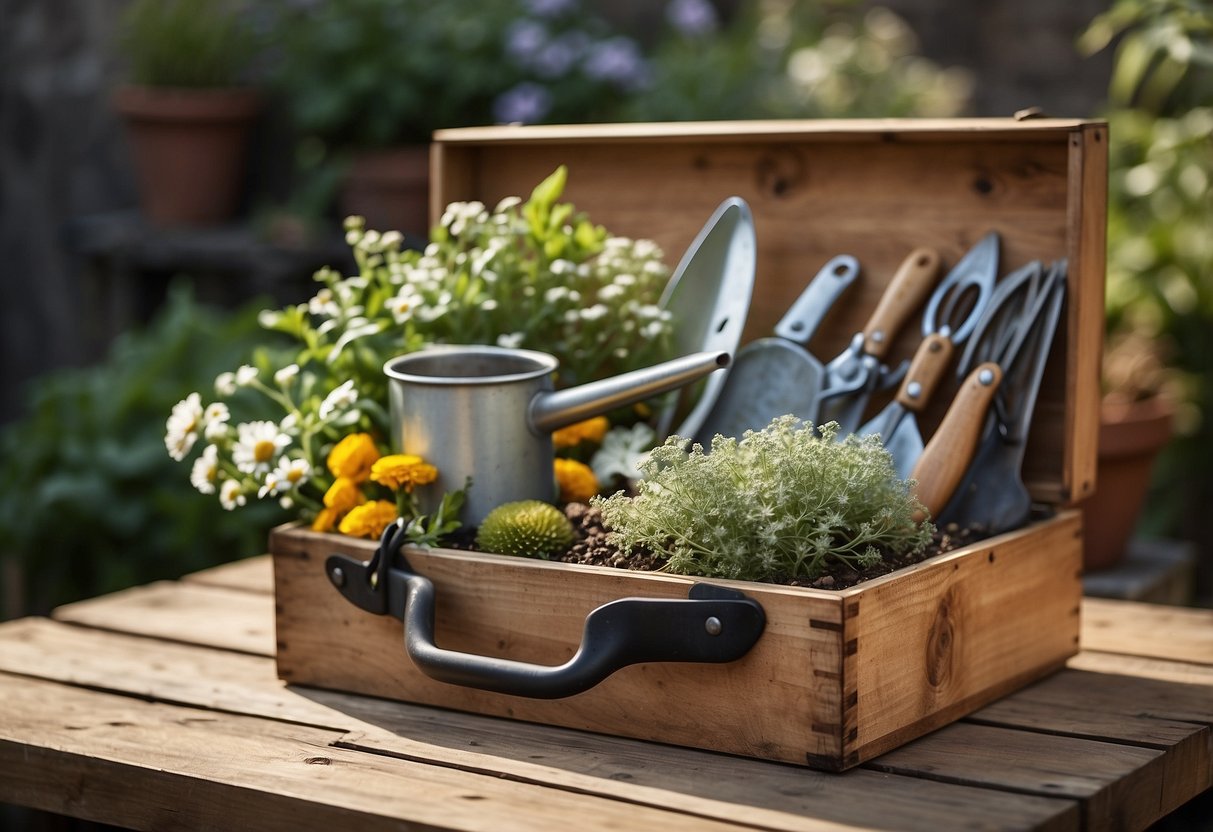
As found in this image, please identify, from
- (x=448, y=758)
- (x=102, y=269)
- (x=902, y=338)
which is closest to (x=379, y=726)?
(x=448, y=758)

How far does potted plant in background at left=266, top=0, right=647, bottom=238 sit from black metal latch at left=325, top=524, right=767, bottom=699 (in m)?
2.26

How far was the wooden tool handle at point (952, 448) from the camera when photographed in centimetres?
132

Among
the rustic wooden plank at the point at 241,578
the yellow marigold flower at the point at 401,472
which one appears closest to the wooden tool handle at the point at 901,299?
the yellow marigold flower at the point at 401,472

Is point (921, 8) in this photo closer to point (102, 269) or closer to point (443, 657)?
point (102, 269)

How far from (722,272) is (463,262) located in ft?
0.87

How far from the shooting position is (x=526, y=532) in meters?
1.25

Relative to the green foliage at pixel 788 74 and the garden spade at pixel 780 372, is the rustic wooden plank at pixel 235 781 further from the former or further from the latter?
the green foliage at pixel 788 74

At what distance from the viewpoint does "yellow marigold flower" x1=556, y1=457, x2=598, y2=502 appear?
1.41m

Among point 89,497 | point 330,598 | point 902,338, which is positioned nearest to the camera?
point 330,598

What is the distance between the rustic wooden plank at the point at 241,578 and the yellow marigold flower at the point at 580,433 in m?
0.44

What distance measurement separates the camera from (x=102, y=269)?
364cm

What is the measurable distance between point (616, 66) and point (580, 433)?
203 cm

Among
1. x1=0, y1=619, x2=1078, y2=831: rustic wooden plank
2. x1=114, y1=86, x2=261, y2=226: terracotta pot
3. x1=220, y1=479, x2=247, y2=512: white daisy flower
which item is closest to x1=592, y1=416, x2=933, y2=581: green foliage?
x1=0, y1=619, x2=1078, y2=831: rustic wooden plank

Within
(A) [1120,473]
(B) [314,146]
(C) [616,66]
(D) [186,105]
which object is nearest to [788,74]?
(C) [616,66]
